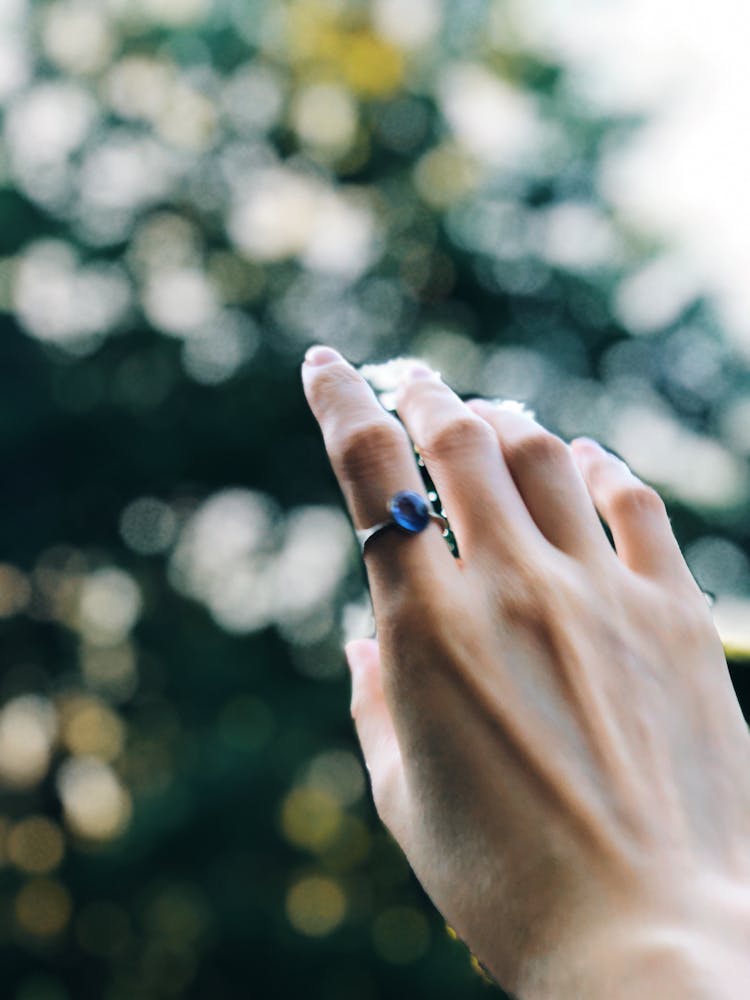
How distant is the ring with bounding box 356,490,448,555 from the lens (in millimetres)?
668

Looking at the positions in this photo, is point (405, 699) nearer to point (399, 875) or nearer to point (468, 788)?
point (468, 788)

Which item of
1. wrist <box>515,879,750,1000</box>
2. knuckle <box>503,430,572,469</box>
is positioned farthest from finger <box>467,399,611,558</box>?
wrist <box>515,879,750,1000</box>

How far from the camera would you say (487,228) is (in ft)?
15.9

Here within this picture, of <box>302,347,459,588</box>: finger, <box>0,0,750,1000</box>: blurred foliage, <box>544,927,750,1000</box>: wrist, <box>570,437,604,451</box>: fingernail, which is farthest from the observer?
<box>0,0,750,1000</box>: blurred foliage

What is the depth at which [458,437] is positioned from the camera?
0.73 m

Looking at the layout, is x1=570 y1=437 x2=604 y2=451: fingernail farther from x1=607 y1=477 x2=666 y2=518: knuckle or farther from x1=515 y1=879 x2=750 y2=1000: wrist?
x1=515 y1=879 x2=750 y2=1000: wrist

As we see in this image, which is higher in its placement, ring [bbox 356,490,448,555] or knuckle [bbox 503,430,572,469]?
knuckle [bbox 503,430,572,469]

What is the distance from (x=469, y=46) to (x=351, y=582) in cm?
304

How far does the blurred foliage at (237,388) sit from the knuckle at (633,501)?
3.17 metres

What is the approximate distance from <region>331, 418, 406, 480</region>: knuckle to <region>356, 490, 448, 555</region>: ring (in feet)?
0.11

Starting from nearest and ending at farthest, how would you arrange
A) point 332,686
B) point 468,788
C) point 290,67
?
point 468,788 < point 332,686 < point 290,67

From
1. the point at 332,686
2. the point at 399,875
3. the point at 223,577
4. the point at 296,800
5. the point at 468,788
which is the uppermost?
the point at 468,788

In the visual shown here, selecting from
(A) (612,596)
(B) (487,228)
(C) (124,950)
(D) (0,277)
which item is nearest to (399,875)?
(C) (124,950)

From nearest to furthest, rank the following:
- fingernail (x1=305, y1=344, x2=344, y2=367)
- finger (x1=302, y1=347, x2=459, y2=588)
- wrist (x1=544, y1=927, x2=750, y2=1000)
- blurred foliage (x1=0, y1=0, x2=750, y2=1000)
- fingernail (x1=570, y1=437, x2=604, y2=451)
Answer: wrist (x1=544, y1=927, x2=750, y2=1000)
finger (x1=302, y1=347, x2=459, y2=588)
fingernail (x1=305, y1=344, x2=344, y2=367)
fingernail (x1=570, y1=437, x2=604, y2=451)
blurred foliage (x1=0, y1=0, x2=750, y2=1000)
